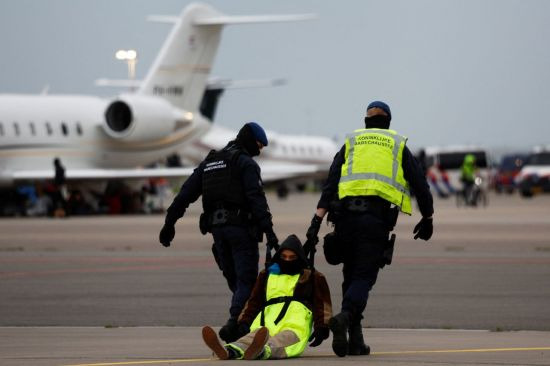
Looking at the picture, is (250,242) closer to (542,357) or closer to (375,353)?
(375,353)

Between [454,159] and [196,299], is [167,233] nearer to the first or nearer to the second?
[196,299]

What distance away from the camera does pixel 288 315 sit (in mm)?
10250

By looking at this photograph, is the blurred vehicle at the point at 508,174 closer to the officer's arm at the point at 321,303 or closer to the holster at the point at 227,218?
the holster at the point at 227,218

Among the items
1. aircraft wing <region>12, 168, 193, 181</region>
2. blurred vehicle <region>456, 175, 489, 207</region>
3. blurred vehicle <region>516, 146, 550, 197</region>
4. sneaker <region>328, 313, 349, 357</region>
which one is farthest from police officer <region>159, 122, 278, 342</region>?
blurred vehicle <region>516, 146, 550, 197</region>

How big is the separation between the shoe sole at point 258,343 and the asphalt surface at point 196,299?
0.46 m

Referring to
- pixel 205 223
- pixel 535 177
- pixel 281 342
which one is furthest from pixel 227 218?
pixel 535 177

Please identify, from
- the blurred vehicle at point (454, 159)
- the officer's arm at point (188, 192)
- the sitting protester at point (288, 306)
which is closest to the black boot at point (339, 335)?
the sitting protester at point (288, 306)

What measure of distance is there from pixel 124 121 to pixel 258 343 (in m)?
38.0

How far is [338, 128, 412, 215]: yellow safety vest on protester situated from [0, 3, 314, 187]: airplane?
31.9m

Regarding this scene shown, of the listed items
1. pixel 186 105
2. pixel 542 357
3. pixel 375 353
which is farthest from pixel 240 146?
pixel 186 105

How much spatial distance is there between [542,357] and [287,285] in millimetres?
1800

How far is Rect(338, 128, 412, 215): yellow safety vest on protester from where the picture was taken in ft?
35.2

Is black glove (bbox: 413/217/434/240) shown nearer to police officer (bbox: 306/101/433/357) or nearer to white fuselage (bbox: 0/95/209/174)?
police officer (bbox: 306/101/433/357)

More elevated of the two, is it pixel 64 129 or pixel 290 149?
pixel 64 129
